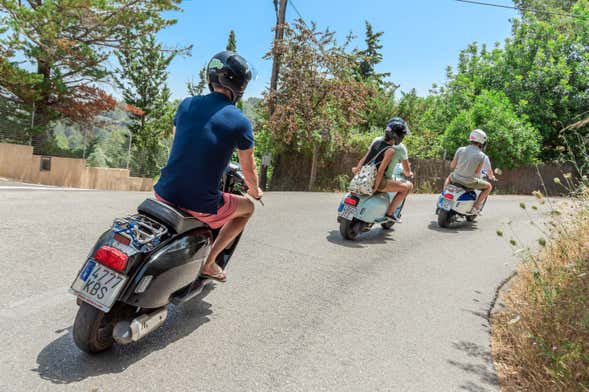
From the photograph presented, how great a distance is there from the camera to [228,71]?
3531mm

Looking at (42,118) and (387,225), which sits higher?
(387,225)

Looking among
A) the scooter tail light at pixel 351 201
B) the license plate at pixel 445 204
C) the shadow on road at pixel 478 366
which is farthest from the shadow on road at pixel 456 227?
the shadow on road at pixel 478 366

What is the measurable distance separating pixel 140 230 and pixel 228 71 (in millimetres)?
1371

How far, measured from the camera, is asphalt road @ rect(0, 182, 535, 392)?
3006 millimetres

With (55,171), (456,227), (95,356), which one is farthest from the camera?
(55,171)

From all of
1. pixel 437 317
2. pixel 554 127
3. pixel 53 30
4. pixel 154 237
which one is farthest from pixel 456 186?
pixel 554 127

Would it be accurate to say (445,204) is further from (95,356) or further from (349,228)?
(95,356)

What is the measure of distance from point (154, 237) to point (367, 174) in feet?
15.5

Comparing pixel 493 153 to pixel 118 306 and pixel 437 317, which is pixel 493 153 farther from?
pixel 118 306

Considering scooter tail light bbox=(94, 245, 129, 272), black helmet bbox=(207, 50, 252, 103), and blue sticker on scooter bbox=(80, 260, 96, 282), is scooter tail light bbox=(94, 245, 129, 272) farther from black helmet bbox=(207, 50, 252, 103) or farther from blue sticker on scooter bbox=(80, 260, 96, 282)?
black helmet bbox=(207, 50, 252, 103)

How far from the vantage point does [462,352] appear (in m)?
3.85

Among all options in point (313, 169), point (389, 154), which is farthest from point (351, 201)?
point (313, 169)

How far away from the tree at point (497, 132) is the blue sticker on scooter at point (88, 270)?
2319cm

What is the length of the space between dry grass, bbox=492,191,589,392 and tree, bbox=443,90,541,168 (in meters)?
20.1
